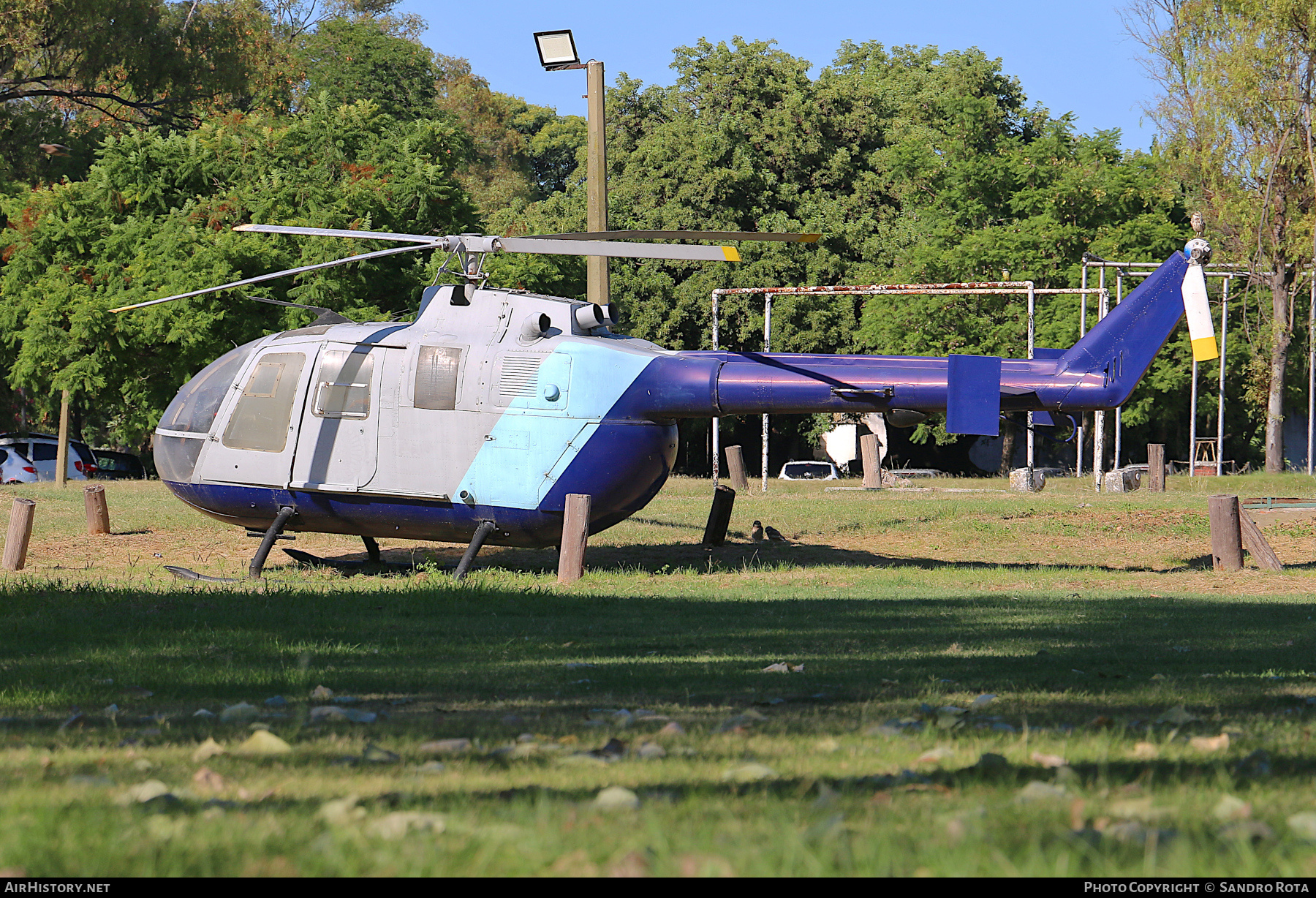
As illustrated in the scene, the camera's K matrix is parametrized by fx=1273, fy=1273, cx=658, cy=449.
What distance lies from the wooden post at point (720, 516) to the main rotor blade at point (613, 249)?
5691mm

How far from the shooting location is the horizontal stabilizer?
15.6 metres

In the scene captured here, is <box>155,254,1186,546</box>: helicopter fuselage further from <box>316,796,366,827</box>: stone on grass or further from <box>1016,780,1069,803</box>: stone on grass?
<box>316,796,366,827</box>: stone on grass

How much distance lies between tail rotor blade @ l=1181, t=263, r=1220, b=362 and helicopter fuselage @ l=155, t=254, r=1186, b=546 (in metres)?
0.23

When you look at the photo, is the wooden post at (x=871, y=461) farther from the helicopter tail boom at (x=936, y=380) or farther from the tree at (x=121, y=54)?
the tree at (x=121, y=54)

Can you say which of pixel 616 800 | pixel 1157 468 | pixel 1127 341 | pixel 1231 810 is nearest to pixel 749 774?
pixel 616 800

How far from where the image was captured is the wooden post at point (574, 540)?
1558 cm

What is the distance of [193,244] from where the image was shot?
34656mm

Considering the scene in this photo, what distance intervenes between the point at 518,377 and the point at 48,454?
1382 inches

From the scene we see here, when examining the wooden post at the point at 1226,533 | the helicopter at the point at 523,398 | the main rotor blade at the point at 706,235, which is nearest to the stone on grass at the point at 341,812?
the main rotor blade at the point at 706,235

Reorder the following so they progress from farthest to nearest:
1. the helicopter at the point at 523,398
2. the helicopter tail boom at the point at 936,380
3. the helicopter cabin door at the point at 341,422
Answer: the helicopter cabin door at the point at 341,422 < the helicopter at the point at 523,398 < the helicopter tail boom at the point at 936,380

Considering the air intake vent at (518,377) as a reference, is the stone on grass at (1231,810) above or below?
below

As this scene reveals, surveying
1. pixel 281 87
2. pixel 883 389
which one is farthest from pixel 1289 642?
pixel 281 87

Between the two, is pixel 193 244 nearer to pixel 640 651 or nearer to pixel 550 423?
pixel 550 423

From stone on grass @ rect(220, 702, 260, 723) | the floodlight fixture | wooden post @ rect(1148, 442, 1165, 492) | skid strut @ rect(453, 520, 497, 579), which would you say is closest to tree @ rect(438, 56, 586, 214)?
wooden post @ rect(1148, 442, 1165, 492)
